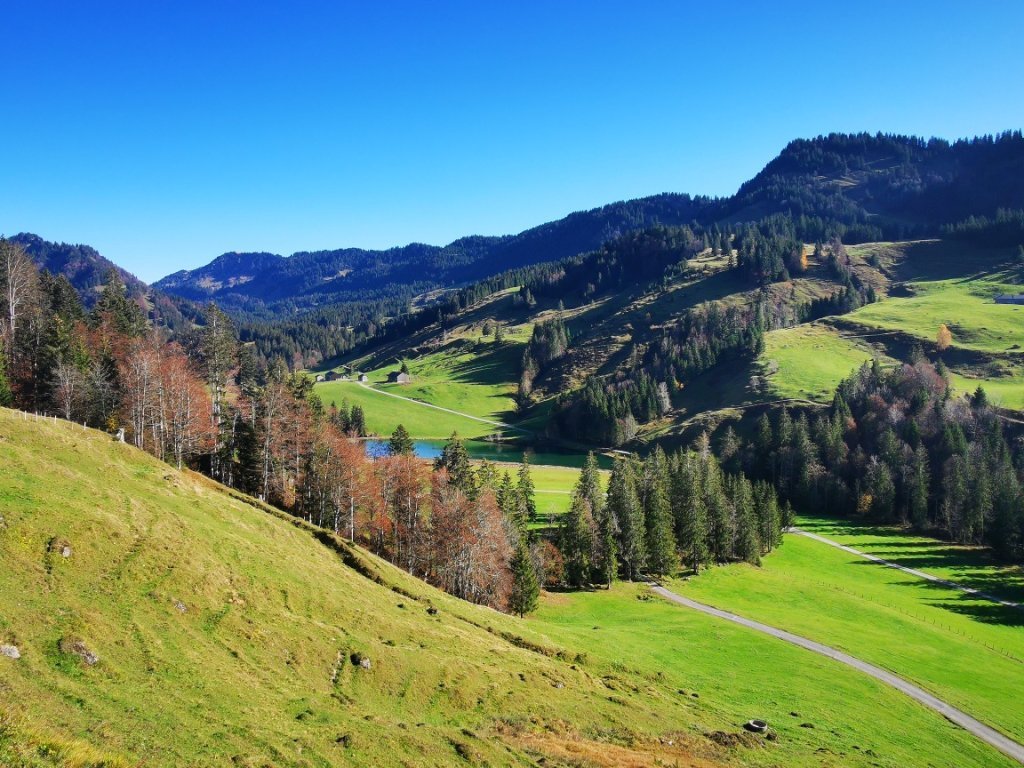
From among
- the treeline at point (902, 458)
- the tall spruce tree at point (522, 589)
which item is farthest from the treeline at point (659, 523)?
the treeline at point (902, 458)

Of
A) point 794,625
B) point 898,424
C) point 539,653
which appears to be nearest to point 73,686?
point 539,653

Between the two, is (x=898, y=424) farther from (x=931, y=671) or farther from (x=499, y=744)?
(x=499, y=744)

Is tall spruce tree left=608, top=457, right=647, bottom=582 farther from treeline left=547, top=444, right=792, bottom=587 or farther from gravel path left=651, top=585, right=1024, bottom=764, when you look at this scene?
gravel path left=651, top=585, right=1024, bottom=764

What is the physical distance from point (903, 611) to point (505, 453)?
11467 centimetres

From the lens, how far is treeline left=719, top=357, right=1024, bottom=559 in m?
113

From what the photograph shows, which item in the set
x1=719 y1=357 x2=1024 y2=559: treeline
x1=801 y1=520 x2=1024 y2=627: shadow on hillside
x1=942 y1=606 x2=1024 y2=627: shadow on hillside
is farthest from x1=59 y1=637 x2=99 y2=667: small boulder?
x1=719 y1=357 x2=1024 y2=559: treeline

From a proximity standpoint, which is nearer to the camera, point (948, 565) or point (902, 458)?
point (948, 565)

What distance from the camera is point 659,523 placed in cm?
8819

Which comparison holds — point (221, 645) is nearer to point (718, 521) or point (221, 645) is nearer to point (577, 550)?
point (577, 550)

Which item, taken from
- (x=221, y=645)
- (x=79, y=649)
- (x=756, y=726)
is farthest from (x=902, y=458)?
(x=79, y=649)

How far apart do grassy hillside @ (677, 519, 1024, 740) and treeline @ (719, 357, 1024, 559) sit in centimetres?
955

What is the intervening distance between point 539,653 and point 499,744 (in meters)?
16.9

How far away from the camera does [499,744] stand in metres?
26.4

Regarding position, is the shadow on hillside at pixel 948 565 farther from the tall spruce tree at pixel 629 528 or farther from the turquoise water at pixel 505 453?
the turquoise water at pixel 505 453
